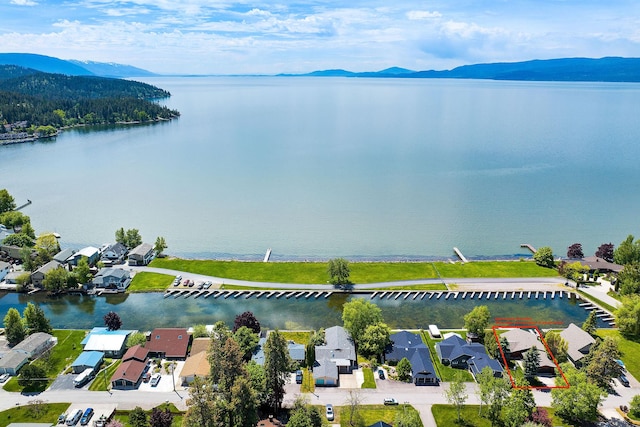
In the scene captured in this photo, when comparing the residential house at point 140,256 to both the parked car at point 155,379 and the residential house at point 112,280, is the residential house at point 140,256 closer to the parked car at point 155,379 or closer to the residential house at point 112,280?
the residential house at point 112,280

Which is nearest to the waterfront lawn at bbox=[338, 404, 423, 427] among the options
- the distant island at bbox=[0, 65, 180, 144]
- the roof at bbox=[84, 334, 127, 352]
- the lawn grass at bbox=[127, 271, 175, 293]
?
the roof at bbox=[84, 334, 127, 352]

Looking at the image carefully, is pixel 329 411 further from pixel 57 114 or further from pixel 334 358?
pixel 57 114

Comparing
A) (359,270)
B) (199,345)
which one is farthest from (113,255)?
(359,270)

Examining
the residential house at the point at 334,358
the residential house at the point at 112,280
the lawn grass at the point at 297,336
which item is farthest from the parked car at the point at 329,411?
the residential house at the point at 112,280

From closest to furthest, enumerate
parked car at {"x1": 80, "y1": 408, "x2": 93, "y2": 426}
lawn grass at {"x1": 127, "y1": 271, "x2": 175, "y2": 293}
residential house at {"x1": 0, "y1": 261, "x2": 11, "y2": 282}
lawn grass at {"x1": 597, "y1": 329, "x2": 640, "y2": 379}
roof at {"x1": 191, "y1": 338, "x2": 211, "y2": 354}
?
parked car at {"x1": 80, "y1": 408, "x2": 93, "y2": 426} < lawn grass at {"x1": 597, "y1": 329, "x2": 640, "y2": 379} < roof at {"x1": 191, "y1": 338, "x2": 211, "y2": 354} < lawn grass at {"x1": 127, "y1": 271, "x2": 175, "y2": 293} < residential house at {"x1": 0, "y1": 261, "x2": 11, "y2": 282}

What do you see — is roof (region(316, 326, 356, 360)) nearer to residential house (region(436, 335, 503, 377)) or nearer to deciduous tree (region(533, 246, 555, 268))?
residential house (region(436, 335, 503, 377))

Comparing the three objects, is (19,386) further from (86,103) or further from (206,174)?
(86,103)
